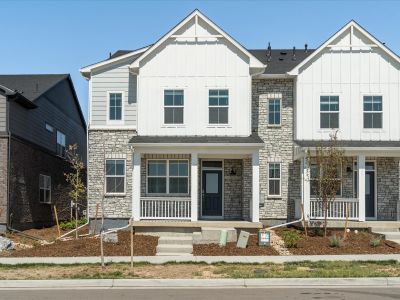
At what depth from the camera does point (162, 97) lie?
23875 millimetres

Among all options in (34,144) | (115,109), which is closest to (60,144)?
(34,144)

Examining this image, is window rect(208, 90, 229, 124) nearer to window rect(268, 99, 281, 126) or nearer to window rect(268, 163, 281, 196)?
window rect(268, 99, 281, 126)

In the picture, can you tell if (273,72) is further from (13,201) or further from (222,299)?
(222,299)

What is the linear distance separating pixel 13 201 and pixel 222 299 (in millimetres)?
15704

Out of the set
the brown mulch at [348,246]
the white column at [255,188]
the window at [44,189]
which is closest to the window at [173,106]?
the white column at [255,188]

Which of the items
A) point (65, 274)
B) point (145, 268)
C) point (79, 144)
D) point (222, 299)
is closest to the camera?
point (222, 299)

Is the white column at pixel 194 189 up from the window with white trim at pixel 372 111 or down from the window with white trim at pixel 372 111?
down

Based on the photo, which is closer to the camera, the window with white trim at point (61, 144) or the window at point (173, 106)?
the window at point (173, 106)

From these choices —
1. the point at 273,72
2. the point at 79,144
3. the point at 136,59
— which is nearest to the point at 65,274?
the point at 136,59

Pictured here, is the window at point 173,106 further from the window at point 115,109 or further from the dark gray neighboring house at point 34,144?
the dark gray neighboring house at point 34,144

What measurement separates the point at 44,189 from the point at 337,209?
14668 millimetres

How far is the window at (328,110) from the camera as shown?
79.8 ft

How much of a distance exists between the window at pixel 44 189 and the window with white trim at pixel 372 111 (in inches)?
618

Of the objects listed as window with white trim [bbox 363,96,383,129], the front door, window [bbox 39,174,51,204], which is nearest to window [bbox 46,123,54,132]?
window [bbox 39,174,51,204]
